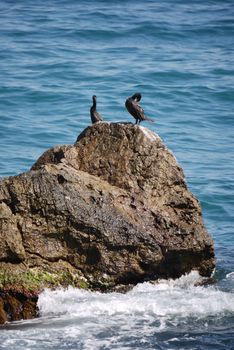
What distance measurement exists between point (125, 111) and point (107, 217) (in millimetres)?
15200

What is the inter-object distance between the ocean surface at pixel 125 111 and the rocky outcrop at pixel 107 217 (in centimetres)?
32

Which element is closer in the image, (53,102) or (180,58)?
(53,102)

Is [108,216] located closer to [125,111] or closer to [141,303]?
[141,303]

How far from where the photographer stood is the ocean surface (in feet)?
33.0

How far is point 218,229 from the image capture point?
16047 mm

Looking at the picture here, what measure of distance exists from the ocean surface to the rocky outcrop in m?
0.32

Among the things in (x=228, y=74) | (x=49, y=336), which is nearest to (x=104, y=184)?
(x=49, y=336)

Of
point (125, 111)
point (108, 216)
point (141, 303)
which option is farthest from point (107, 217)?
point (125, 111)

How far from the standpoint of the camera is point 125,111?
25.9 metres

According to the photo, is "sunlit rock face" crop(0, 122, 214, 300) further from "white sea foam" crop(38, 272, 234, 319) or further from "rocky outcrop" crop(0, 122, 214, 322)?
"white sea foam" crop(38, 272, 234, 319)

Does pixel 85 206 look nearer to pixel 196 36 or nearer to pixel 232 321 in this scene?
pixel 232 321

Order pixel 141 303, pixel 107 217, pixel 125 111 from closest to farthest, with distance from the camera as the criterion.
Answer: pixel 141 303
pixel 107 217
pixel 125 111

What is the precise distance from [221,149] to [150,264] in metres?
11.7

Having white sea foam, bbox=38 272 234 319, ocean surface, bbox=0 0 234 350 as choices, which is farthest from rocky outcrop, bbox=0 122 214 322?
ocean surface, bbox=0 0 234 350
